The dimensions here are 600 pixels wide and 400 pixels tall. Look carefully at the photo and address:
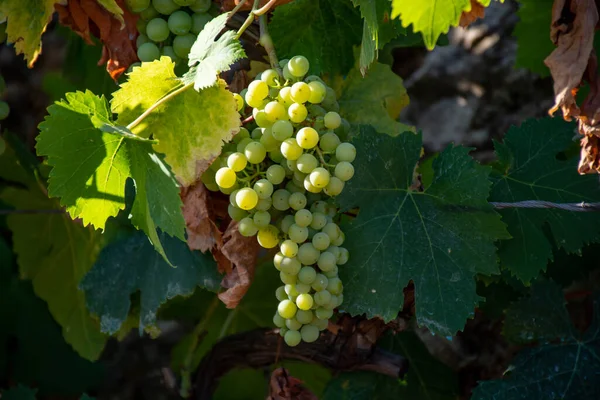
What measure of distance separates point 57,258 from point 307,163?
861mm

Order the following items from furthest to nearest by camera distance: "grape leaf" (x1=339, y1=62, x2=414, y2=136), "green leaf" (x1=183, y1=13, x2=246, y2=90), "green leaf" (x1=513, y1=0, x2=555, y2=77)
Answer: "green leaf" (x1=513, y1=0, x2=555, y2=77) → "grape leaf" (x1=339, y1=62, x2=414, y2=136) → "green leaf" (x1=183, y1=13, x2=246, y2=90)

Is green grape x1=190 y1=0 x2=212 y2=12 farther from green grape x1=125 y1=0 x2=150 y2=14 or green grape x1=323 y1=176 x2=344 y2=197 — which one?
green grape x1=323 y1=176 x2=344 y2=197

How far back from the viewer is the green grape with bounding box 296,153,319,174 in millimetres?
970

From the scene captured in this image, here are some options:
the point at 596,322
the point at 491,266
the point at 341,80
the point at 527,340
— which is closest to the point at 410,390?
the point at 527,340

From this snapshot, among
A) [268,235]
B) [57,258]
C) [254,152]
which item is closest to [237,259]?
[268,235]

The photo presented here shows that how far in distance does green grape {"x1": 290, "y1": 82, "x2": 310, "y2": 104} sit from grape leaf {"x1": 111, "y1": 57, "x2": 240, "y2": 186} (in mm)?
95

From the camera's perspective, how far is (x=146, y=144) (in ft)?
3.38

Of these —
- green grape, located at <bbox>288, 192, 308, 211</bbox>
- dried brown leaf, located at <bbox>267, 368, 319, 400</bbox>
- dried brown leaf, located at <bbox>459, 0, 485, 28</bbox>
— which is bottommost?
dried brown leaf, located at <bbox>267, 368, 319, 400</bbox>

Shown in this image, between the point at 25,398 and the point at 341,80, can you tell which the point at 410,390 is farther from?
the point at 25,398

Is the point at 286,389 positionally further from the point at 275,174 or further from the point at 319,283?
the point at 275,174

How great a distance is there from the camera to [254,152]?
1.00 m

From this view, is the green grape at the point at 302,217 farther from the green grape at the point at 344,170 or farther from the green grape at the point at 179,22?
the green grape at the point at 179,22

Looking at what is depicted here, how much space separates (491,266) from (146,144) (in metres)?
0.53

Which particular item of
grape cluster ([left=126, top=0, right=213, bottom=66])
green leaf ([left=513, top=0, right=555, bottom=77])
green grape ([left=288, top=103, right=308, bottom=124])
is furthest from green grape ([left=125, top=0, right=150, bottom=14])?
green leaf ([left=513, top=0, right=555, bottom=77])
